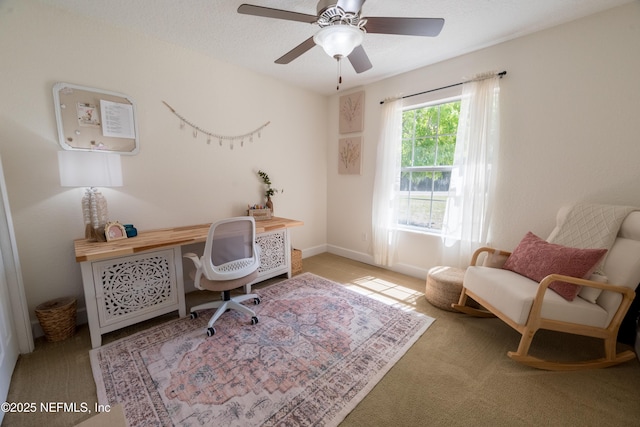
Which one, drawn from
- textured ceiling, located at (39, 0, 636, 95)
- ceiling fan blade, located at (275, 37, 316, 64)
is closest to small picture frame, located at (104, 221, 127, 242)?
textured ceiling, located at (39, 0, 636, 95)

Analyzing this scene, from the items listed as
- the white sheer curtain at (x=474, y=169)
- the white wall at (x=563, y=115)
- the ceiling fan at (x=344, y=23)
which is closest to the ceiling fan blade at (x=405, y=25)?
the ceiling fan at (x=344, y=23)

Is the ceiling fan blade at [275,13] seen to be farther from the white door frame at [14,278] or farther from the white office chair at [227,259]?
the white door frame at [14,278]

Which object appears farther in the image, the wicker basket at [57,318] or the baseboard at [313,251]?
the baseboard at [313,251]

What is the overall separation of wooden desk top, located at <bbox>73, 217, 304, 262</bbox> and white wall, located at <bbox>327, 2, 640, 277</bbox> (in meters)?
2.60

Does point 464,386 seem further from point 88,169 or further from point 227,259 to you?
point 88,169

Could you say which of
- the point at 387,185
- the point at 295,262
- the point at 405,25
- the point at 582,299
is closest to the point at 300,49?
the point at 405,25

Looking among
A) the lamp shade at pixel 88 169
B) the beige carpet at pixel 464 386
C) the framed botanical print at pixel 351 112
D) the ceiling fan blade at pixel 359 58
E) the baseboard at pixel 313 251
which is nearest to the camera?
the beige carpet at pixel 464 386

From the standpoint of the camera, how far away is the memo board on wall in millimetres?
1951

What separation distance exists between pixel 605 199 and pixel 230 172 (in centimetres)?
358

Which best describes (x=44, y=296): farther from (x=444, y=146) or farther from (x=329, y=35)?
(x=444, y=146)

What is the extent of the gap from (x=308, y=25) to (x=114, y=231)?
2368mm

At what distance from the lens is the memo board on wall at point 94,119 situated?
1.95 meters

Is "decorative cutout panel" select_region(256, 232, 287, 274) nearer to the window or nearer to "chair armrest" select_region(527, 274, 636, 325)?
the window

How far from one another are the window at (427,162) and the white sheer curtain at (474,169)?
0.22m
